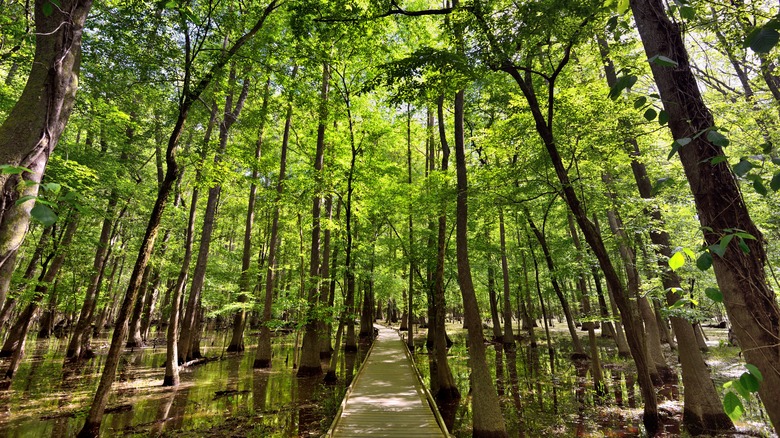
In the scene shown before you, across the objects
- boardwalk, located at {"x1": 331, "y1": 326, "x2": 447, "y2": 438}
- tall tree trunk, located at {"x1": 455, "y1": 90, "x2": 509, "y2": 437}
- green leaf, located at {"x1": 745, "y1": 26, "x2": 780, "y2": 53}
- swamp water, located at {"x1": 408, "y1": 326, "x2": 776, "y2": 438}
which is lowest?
swamp water, located at {"x1": 408, "y1": 326, "x2": 776, "y2": 438}

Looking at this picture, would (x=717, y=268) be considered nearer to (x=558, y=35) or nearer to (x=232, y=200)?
(x=558, y=35)

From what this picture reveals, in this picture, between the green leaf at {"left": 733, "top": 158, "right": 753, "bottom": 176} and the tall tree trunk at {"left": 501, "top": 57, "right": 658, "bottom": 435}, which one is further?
the tall tree trunk at {"left": 501, "top": 57, "right": 658, "bottom": 435}

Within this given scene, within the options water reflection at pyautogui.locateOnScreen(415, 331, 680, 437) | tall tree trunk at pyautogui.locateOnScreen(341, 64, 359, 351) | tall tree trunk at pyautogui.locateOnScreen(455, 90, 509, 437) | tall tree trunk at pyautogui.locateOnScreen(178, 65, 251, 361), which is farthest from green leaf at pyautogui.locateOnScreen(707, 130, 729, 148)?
tall tree trunk at pyautogui.locateOnScreen(178, 65, 251, 361)

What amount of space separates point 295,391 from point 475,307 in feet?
25.1

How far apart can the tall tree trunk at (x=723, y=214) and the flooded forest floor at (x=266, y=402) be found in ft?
26.4

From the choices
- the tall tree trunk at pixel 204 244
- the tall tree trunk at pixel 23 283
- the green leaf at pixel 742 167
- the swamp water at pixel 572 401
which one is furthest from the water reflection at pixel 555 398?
the tall tree trunk at pixel 23 283

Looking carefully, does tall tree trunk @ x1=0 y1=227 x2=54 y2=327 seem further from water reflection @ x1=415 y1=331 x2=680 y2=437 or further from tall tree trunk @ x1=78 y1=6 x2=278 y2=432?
water reflection @ x1=415 y1=331 x2=680 y2=437

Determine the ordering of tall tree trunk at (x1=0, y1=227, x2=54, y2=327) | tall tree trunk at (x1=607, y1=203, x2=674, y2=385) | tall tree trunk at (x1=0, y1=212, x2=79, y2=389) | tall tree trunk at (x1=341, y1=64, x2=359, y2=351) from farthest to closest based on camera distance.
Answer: tall tree trunk at (x1=341, y1=64, x2=359, y2=351) → tall tree trunk at (x1=0, y1=227, x2=54, y2=327) → tall tree trunk at (x1=0, y1=212, x2=79, y2=389) → tall tree trunk at (x1=607, y1=203, x2=674, y2=385)

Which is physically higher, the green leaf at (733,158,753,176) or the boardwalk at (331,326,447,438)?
the green leaf at (733,158,753,176)

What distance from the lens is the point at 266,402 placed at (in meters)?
10.9

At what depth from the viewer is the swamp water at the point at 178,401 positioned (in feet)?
28.2

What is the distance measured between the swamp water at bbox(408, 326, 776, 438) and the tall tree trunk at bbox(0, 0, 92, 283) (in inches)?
315

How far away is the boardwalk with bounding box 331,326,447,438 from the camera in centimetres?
735

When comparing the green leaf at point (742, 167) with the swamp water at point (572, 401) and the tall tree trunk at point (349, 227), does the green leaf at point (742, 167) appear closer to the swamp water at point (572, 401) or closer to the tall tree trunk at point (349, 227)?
the swamp water at point (572, 401)
